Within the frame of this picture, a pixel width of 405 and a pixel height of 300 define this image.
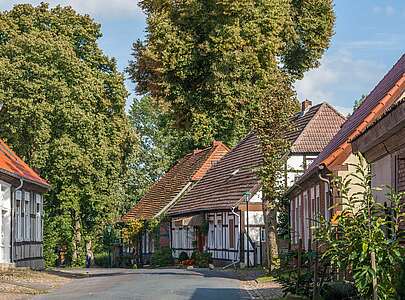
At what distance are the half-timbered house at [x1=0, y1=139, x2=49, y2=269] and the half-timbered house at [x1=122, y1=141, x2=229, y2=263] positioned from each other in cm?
1244

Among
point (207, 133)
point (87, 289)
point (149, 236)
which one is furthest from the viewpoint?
point (149, 236)

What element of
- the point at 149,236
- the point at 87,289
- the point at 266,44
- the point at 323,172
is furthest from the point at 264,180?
the point at 149,236

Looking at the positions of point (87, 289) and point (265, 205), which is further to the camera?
point (265, 205)

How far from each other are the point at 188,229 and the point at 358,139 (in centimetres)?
3647

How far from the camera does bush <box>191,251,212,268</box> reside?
→ 156 ft

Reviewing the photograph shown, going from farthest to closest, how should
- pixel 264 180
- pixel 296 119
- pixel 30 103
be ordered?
pixel 30 103
pixel 296 119
pixel 264 180

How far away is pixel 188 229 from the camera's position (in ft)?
174

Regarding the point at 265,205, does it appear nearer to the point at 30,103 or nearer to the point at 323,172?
the point at 323,172

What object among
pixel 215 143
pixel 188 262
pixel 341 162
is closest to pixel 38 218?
pixel 188 262

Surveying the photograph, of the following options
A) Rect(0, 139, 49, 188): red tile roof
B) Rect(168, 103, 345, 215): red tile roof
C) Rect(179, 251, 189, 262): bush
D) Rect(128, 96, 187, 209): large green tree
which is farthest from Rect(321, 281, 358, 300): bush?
Rect(128, 96, 187, 209): large green tree

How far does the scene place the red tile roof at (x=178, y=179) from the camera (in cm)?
5384

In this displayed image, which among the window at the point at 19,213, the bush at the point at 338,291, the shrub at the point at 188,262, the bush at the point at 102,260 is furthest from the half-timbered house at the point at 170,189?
the bush at the point at 338,291

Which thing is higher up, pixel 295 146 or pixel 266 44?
pixel 266 44

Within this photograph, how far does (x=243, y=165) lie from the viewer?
4628 cm
